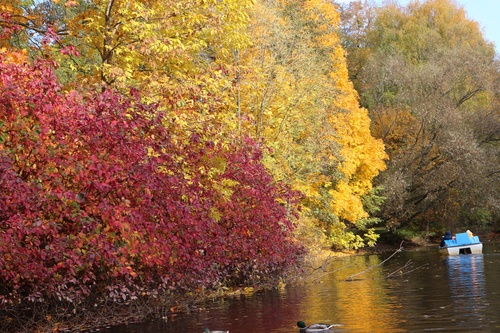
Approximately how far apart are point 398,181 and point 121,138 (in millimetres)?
34853

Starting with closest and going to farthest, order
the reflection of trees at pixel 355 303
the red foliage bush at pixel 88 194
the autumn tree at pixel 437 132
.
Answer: the red foliage bush at pixel 88 194, the reflection of trees at pixel 355 303, the autumn tree at pixel 437 132

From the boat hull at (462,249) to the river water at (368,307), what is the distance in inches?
438

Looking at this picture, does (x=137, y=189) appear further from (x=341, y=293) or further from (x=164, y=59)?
(x=341, y=293)

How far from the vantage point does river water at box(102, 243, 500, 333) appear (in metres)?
14.7

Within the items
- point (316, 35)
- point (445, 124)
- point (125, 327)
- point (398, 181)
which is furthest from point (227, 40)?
point (445, 124)

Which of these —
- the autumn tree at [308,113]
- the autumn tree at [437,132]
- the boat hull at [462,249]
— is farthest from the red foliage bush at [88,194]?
the autumn tree at [437,132]

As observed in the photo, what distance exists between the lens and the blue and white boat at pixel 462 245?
38844 mm

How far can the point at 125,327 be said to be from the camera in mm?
17109

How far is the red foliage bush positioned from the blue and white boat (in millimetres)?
22606

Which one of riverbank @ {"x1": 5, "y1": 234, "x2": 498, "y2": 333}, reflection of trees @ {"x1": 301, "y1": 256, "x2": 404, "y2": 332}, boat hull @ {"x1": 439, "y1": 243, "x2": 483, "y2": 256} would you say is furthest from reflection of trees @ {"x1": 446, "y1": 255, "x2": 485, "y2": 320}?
riverbank @ {"x1": 5, "y1": 234, "x2": 498, "y2": 333}

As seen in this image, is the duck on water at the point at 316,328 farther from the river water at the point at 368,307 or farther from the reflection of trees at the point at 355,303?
the reflection of trees at the point at 355,303

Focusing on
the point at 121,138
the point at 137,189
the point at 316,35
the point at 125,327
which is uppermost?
the point at 316,35

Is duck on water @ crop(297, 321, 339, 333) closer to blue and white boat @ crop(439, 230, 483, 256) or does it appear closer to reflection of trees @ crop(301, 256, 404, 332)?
reflection of trees @ crop(301, 256, 404, 332)

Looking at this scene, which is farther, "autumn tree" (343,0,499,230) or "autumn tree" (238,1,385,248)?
"autumn tree" (343,0,499,230)
